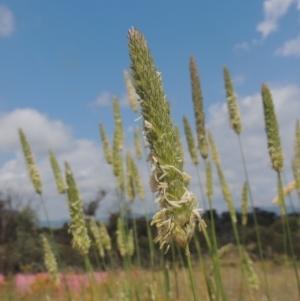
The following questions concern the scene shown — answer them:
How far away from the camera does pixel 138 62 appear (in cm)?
128

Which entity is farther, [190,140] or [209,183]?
[209,183]

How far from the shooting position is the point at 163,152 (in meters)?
1.26

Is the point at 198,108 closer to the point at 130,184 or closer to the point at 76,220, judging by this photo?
the point at 76,220

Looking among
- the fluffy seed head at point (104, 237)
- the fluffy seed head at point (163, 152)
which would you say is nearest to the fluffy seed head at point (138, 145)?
the fluffy seed head at point (104, 237)

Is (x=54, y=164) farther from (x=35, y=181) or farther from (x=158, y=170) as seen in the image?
(x=158, y=170)

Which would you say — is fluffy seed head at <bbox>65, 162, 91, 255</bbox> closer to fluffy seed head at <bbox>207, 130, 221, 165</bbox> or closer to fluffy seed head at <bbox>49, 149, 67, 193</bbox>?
fluffy seed head at <bbox>49, 149, 67, 193</bbox>

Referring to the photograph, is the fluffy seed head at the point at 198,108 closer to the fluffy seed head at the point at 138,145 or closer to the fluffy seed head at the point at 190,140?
the fluffy seed head at the point at 190,140

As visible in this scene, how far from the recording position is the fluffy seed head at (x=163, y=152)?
126cm

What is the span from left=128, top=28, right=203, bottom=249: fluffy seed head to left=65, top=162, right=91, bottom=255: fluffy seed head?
1.46 meters

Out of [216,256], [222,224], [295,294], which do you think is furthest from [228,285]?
[222,224]

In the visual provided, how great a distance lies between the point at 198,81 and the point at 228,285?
29.6 feet

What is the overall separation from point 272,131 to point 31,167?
212cm

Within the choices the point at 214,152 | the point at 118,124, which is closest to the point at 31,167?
the point at 118,124

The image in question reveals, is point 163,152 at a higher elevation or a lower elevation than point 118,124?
lower
